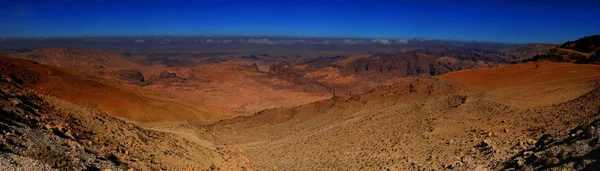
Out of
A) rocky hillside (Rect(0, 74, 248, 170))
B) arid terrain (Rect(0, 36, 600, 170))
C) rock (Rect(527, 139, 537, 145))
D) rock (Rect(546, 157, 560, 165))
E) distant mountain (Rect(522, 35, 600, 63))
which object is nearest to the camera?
rocky hillside (Rect(0, 74, 248, 170))

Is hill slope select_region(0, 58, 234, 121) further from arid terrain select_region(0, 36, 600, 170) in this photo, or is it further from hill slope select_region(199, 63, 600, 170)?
hill slope select_region(199, 63, 600, 170)

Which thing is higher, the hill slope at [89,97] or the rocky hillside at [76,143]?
the rocky hillside at [76,143]

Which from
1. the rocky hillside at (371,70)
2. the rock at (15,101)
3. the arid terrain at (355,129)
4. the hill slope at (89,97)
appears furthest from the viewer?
the rocky hillside at (371,70)

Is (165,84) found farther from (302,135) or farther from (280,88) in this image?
(302,135)

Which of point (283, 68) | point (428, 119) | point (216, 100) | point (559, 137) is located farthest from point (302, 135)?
point (283, 68)

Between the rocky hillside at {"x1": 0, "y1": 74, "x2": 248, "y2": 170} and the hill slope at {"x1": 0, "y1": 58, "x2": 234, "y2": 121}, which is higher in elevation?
the rocky hillside at {"x1": 0, "y1": 74, "x2": 248, "y2": 170}

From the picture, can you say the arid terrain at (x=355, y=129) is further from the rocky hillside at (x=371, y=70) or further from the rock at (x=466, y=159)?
the rocky hillside at (x=371, y=70)

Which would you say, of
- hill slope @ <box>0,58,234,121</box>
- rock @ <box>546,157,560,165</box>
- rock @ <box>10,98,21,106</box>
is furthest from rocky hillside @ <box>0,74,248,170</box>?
hill slope @ <box>0,58,234,121</box>

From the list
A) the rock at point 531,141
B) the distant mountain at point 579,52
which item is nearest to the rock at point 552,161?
the rock at point 531,141

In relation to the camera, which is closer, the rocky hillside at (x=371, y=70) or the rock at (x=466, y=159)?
the rock at (x=466, y=159)

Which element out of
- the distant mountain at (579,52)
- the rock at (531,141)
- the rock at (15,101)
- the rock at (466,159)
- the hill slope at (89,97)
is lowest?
the hill slope at (89,97)
